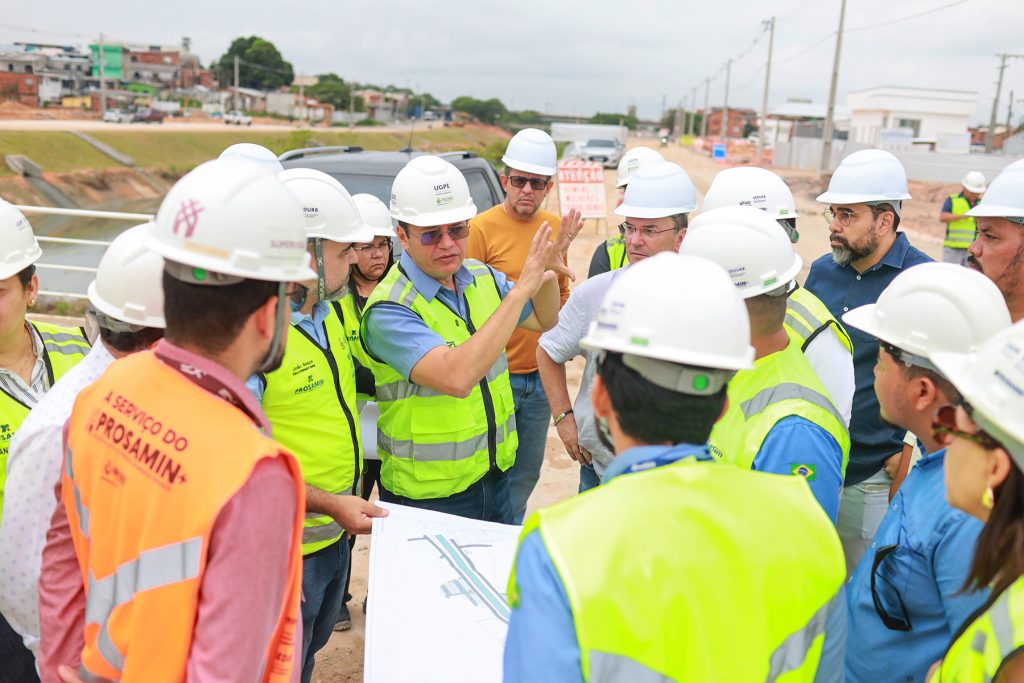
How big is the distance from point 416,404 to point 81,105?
75.5 m

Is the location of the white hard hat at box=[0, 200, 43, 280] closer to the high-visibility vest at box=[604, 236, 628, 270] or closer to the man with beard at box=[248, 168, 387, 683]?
the man with beard at box=[248, 168, 387, 683]

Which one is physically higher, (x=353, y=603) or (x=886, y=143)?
(x=886, y=143)

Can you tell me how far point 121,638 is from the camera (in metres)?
1.55

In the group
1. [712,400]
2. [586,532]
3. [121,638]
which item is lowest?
[121,638]

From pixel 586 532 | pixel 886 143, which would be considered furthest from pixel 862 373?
pixel 886 143

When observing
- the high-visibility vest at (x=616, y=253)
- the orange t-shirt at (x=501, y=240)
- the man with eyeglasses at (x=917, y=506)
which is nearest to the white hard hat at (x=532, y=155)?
the orange t-shirt at (x=501, y=240)

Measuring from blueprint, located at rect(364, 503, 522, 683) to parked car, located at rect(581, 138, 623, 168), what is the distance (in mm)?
36538

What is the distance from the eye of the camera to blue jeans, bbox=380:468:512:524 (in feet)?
10.6

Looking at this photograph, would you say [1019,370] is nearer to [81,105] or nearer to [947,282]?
[947,282]

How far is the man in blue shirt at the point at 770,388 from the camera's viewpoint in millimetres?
2068

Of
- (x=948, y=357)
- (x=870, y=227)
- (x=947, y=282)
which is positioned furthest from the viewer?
(x=870, y=227)

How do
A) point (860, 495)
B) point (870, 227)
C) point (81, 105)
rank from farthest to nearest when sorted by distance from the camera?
point (81, 105), point (870, 227), point (860, 495)

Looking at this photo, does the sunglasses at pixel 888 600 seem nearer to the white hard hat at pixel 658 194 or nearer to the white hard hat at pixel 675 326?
the white hard hat at pixel 675 326

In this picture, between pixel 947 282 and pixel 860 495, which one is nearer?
pixel 947 282
